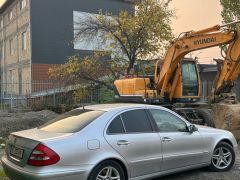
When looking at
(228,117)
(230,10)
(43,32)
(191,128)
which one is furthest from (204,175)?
(43,32)

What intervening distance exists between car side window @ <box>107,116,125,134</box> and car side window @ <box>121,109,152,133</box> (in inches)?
3.8

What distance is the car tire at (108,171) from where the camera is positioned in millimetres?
6008

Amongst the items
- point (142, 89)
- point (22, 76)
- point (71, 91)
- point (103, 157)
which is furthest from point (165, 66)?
point (22, 76)

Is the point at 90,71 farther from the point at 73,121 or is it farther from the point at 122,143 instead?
the point at 122,143

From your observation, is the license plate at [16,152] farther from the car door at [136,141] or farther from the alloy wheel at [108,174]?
the car door at [136,141]

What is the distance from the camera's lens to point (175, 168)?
23.5 feet

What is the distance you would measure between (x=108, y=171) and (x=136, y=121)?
1113mm

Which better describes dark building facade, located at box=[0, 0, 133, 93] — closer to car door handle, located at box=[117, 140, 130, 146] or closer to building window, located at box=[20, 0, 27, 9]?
building window, located at box=[20, 0, 27, 9]

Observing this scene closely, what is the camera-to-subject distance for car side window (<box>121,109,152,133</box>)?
6746 mm

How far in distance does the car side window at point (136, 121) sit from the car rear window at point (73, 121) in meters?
0.44

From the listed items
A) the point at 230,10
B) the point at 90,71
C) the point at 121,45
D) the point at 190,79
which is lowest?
the point at 190,79

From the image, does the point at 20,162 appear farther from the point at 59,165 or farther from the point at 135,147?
the point at 135,147

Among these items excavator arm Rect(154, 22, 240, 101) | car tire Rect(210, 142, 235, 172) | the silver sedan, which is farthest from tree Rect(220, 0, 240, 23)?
the silver sedan

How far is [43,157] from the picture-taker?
5695mm
